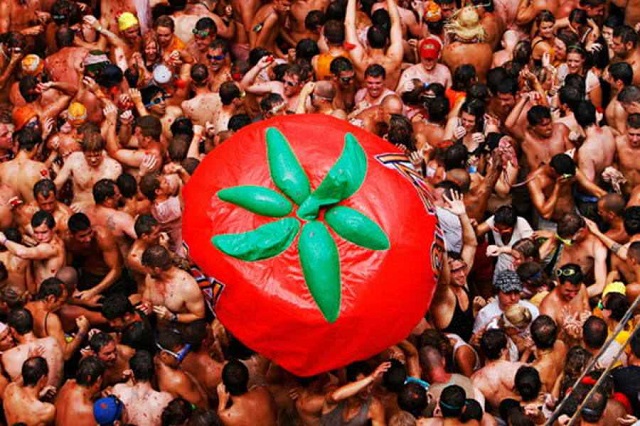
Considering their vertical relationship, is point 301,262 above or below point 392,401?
above

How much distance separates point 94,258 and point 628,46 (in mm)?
4532

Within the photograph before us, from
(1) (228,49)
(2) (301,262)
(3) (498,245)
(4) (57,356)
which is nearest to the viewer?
(2) (301,262)

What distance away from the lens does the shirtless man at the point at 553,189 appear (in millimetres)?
12477

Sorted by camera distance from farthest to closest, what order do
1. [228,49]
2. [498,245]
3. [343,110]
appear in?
[228,49]
[343,110]
[498,245]

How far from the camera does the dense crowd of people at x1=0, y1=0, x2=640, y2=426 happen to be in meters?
10.8

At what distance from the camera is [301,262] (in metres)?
10.4

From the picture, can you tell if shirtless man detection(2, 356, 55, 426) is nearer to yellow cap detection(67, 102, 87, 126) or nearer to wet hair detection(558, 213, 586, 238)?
yellow cap detection(67, 102, 87, 126)

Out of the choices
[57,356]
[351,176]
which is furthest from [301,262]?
[57,356]

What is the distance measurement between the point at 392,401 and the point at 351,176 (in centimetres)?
146

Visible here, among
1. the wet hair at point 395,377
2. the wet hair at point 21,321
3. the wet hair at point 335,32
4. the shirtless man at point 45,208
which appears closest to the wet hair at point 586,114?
the wet hair at point 335,32

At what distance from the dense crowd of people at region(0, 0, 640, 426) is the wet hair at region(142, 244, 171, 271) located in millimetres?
17

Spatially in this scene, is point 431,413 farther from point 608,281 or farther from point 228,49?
point 228,49

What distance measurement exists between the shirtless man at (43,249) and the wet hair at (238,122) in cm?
151

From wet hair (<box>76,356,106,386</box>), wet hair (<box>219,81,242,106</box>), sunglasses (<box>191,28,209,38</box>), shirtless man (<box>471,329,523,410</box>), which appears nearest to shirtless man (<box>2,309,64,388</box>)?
wet hair (<box>76,356,106,386</box>)
